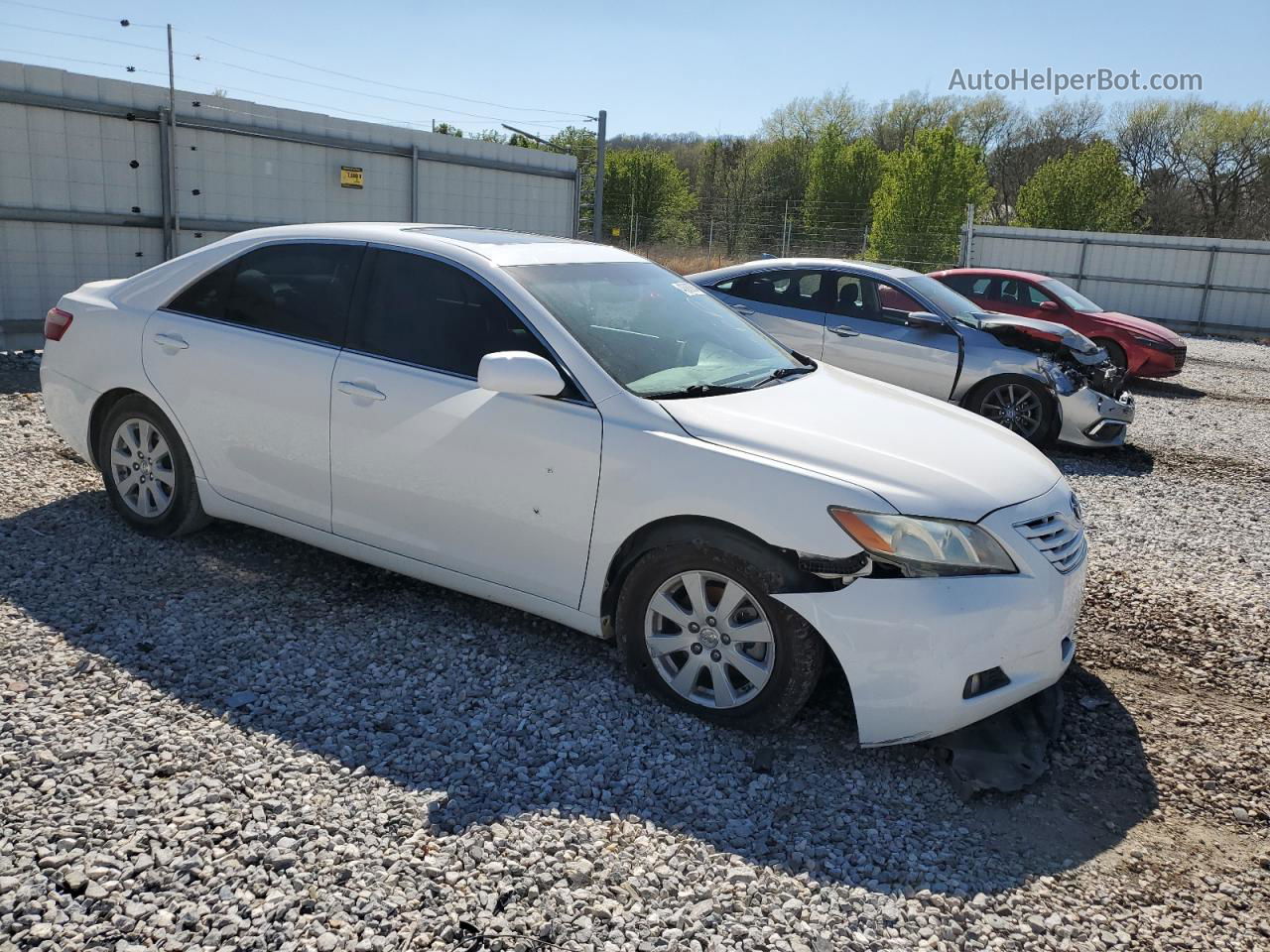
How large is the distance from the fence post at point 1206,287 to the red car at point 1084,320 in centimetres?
1170

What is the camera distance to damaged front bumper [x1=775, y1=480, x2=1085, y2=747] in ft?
10.6

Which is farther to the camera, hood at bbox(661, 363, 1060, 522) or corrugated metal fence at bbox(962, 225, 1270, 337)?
corrugated metal fence at bbox(962, 225, 1270, 337)

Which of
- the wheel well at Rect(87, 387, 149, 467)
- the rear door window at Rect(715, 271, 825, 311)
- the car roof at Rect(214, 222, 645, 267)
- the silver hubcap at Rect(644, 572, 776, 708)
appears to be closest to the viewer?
the silver hubcap at Rect(644, 572, 776, 708)

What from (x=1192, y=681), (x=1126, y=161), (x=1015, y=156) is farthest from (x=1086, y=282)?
(x=1015, y=156)

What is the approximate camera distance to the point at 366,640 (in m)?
4.23

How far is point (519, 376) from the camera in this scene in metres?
3.73

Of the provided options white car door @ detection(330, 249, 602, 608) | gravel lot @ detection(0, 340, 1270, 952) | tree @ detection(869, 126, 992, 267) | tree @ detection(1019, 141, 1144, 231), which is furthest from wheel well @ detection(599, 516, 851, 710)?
tree @ detection(1019, 141, 1144, 231)

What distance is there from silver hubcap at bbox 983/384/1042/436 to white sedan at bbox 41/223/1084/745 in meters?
5.00

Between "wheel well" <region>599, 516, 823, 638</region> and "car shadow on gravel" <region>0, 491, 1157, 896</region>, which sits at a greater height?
"wheel well" <region>599, 516, 823, 638</region>

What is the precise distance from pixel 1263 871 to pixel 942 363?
21.4 feet

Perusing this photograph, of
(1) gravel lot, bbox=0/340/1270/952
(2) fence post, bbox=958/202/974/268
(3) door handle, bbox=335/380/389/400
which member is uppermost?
(2) fence post, bbox=958/202/974/268

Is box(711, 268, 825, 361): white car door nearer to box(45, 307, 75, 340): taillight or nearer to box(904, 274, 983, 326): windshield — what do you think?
box(904, 274, 983, 326): windshield

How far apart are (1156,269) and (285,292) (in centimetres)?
2490

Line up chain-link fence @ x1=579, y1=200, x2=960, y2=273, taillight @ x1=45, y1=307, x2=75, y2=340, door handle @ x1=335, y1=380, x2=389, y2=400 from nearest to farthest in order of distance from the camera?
door handle @ x1=335, y1=380, x2=389, y2=400
taillight @ x1=45, y1=307, x2=75, y2=340
chain-link fence @ x1=579, y1=200, x2=960, y2=273
